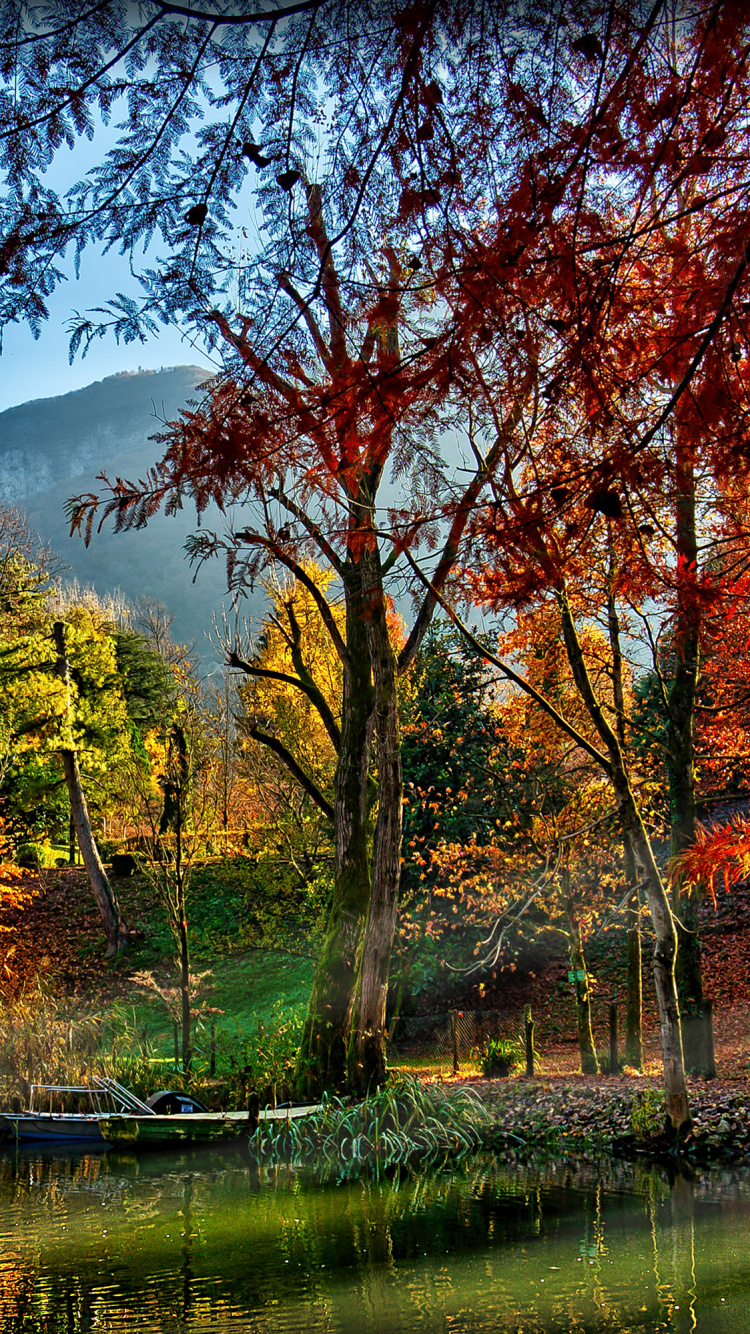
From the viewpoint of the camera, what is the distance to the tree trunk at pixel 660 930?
713 cm

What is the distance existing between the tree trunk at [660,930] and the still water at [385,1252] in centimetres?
57

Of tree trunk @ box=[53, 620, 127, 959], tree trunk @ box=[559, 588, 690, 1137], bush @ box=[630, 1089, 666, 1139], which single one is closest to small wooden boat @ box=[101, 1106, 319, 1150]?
bush @ box=[630, 1089, 666, 1139]

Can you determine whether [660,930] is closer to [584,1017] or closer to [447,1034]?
[584,1017]

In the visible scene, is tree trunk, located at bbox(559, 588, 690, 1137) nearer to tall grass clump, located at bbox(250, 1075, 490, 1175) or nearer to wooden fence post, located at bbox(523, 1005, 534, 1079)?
tall grass clump, located at bbox(250, 1075, 490, 1175)

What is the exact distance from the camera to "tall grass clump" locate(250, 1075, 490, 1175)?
8133 millimetres

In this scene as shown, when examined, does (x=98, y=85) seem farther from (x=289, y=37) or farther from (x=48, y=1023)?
(x=48, y=1023)

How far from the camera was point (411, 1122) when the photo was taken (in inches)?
334

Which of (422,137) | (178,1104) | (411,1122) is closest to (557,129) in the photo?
(422,137)

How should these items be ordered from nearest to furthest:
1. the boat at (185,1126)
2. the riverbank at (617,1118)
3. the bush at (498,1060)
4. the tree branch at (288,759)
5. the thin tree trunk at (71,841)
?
the riverbank at (617,1118)
the boat at (185,1126)
the tree branch at (288,759)
the bush at (498,1060)
the thin tree trunk at (71,841)

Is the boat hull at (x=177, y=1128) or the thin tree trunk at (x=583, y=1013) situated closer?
the boat hull at (x=177, y=1128)

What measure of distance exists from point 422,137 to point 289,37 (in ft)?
2.14

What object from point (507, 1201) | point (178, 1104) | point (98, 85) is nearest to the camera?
point (98, 85)

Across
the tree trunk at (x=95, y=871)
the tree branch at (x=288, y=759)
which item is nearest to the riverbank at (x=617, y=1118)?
the tree branch at (x=288, y=759)

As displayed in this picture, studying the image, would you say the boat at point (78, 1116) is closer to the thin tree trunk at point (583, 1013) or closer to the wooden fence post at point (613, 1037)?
the thin tree trunk at point (583, 1013)
